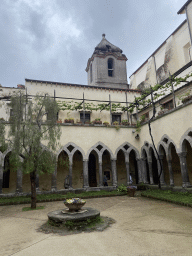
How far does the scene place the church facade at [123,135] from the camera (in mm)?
13539

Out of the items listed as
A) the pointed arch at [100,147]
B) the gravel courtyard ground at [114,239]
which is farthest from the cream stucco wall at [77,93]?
the gravel courtyard ground at [114,239]

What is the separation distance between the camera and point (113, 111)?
20.6 m

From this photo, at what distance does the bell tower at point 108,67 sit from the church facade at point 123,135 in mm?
733

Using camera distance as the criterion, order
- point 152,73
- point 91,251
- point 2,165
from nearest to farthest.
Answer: point 91,251 → point 2,165 → point 152,73

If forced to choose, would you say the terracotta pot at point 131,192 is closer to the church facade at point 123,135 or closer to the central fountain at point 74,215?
the church facade at point 123,135

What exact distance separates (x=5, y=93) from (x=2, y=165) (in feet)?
25.2

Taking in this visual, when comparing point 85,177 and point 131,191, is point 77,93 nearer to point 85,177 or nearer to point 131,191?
point 85,177

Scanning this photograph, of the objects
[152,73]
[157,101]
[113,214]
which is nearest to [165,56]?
[152,73]

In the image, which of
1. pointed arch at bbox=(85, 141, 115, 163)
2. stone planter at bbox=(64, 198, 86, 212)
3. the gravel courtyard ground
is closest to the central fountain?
stone planter at bbox=(64, 198, 86, 212)

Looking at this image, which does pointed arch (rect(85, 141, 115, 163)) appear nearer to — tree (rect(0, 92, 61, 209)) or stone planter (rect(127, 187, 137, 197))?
stone planter (rect(127, 187, 137, 197))

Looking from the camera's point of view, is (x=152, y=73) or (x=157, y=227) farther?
(x=152, y=73)

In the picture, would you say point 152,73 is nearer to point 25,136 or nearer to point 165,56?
point 165,56

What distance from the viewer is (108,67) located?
1042 inches

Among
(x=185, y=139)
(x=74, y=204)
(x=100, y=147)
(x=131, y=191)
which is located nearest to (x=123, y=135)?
(x=100, y=147)
